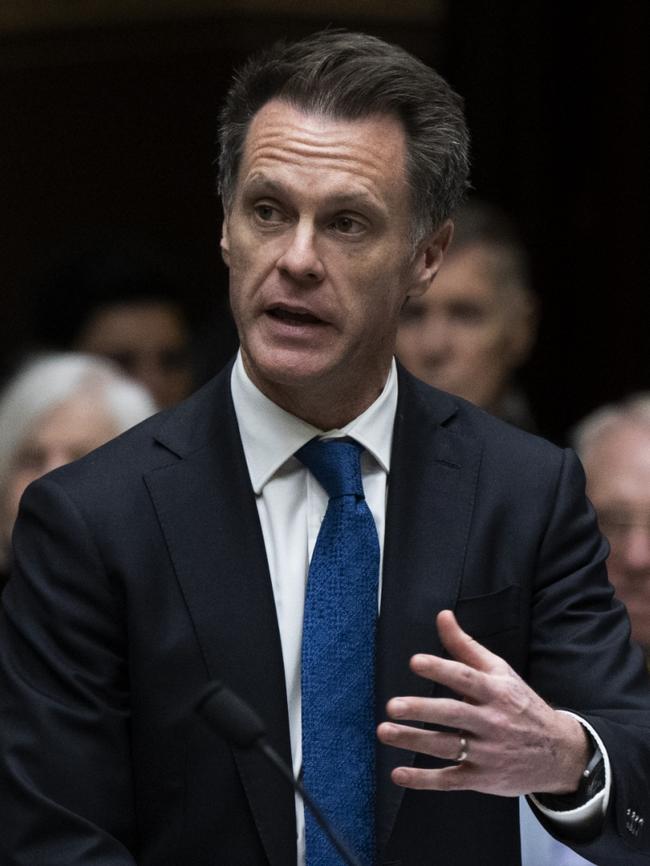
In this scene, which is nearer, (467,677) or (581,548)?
(467,677)

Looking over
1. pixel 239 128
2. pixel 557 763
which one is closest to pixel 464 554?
pixel 557 763

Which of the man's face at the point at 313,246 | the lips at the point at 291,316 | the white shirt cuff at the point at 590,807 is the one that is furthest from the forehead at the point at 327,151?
the white shirt cuff at the point at 590,807

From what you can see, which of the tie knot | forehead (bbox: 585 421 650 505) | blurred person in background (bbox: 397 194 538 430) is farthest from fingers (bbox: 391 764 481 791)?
blurred person in background (bbox: 397 194 538 430)

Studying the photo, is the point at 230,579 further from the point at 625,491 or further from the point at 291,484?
the point at 625,491

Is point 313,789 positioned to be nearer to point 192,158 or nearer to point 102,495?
point 102,495

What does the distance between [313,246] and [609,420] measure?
175 centimetres

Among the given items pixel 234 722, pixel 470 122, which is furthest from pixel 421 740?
pixel 470 122

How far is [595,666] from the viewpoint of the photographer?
8.00 ft

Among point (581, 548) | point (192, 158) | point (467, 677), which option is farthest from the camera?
point (192, 158)

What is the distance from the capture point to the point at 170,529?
7.92 feet

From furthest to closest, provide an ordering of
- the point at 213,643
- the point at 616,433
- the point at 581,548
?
the point at 616,433 → the point at 581,548 → the point at 213,643

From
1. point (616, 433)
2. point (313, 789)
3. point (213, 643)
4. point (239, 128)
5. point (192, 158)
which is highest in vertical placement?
point (239, 128)

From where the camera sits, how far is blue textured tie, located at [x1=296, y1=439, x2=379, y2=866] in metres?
2.38

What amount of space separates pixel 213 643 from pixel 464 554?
342 mm
